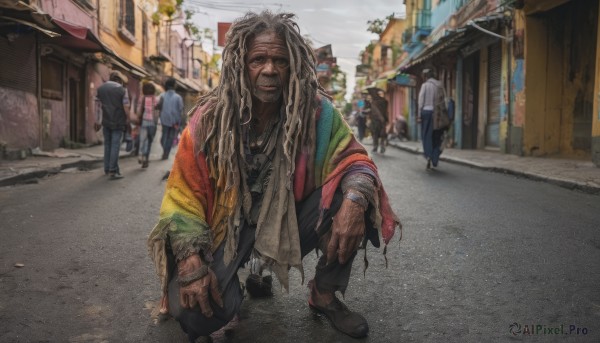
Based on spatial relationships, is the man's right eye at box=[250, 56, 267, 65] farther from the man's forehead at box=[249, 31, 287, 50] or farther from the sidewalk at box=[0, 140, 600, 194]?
the sidewalk at box=[0, 140, 600, 194]

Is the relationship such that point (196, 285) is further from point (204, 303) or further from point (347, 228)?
point (347, 228)

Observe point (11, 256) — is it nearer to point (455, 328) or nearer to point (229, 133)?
point (229, 133)

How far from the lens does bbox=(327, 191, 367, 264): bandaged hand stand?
199cm

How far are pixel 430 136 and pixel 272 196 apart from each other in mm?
7378

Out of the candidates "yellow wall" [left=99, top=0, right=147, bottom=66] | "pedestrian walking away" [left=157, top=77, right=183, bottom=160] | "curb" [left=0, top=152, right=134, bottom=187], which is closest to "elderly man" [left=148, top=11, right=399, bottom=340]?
"curb" [left=0, top=152, right=134, bottom=187]

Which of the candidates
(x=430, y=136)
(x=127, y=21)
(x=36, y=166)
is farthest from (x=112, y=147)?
(x=127, y=21)

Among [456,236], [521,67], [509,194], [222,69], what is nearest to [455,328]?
[222,69]

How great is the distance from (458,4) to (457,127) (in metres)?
4.23

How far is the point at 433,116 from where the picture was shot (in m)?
9.09

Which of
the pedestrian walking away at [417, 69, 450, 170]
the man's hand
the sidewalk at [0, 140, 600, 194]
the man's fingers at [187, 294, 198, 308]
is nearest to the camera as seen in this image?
the man's fingers at [187, 294, 198, 308]

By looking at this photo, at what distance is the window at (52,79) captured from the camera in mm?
13469

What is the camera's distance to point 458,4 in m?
18.0

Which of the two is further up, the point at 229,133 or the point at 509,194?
the point at 229,133

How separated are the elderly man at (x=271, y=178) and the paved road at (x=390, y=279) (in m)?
0.32
